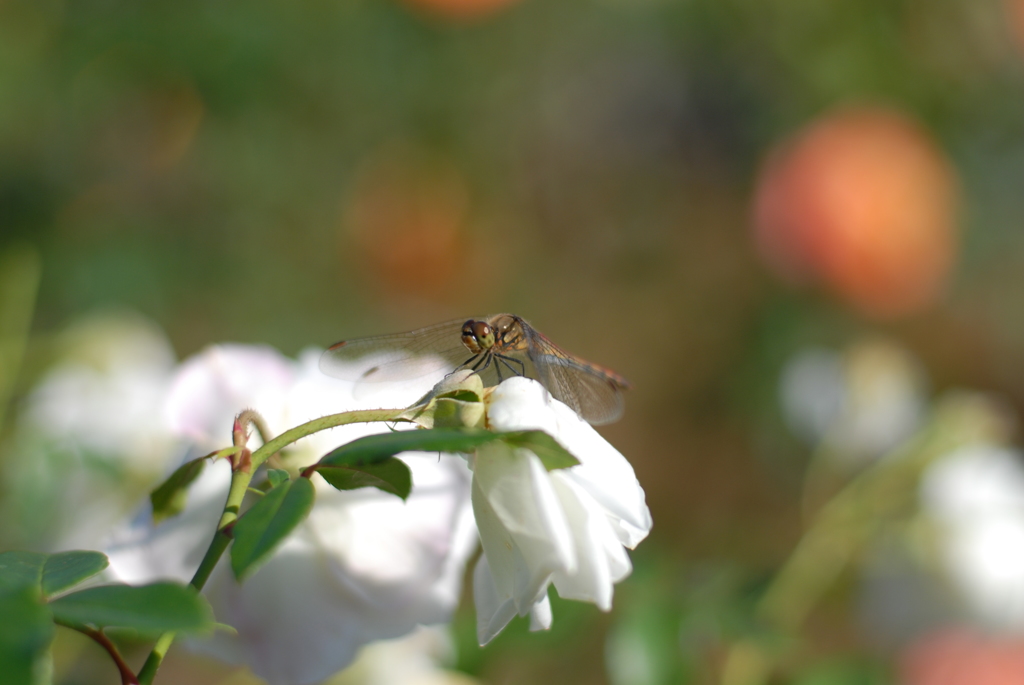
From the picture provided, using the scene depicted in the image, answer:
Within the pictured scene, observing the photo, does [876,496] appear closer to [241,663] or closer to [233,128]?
[241,663]

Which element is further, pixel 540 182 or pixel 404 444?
pixel 540 182

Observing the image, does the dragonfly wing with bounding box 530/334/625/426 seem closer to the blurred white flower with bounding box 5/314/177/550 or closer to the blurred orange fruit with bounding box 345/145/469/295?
the blurred white flower with bounding box 5/314/177/550

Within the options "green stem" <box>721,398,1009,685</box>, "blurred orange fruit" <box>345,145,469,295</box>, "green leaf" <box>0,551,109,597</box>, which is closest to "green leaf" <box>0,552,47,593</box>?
"green leaf" <box>0,551,109,597</box>

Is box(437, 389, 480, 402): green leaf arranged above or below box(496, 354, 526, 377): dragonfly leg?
above

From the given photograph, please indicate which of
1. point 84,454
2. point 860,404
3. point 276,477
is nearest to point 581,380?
point 276,477

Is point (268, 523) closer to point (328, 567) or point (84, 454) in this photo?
point (328, 567)

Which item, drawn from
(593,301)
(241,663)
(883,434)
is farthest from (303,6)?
(241,663)
